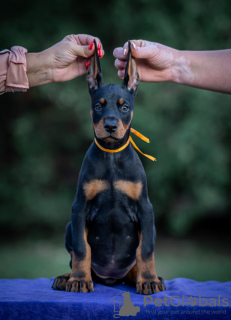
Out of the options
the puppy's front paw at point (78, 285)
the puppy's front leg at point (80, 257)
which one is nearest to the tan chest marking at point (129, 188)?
the puppy's front leg at point (80, 257)

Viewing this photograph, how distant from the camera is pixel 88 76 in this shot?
9.72ft

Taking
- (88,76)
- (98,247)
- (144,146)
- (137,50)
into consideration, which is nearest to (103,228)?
(98,247)

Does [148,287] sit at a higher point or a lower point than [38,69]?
lower

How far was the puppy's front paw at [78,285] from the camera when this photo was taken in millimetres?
2590

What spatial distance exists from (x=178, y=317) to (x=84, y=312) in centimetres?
54

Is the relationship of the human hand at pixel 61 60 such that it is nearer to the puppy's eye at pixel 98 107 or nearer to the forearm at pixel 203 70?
the puppy's eye at pixel 98 107

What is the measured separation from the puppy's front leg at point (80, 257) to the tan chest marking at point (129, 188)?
0.29 meters

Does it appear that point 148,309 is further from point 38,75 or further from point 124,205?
point 38,75

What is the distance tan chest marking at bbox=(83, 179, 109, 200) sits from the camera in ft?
8.96

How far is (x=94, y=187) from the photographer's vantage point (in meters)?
2.73

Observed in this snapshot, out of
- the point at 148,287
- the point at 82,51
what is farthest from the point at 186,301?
the point at 82,51

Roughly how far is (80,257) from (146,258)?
1.48 ft

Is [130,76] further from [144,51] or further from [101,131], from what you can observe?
[101,131]

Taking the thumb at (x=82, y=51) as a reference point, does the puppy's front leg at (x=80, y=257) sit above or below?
below
